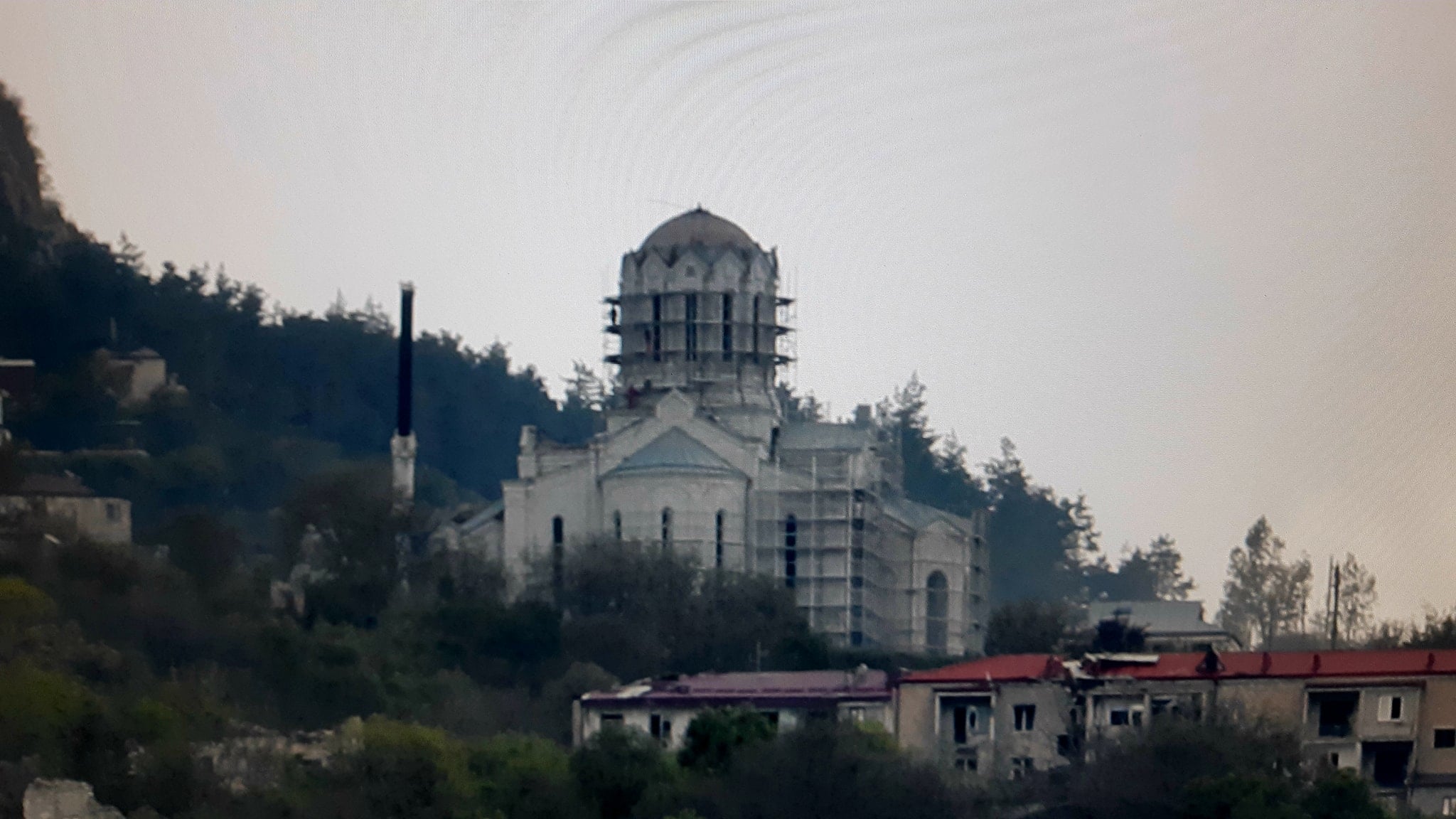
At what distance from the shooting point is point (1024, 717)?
158ft

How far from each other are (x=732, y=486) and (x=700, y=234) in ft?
21.9

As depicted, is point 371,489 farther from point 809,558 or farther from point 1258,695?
point 1258,695

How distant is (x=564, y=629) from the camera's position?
58.0 metres

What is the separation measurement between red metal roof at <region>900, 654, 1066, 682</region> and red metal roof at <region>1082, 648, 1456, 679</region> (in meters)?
0.62

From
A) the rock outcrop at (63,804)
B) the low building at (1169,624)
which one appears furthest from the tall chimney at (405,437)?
the rock outcrop at (63,804)

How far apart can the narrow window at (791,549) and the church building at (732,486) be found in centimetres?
3

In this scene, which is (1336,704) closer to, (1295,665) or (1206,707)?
(1295,665)

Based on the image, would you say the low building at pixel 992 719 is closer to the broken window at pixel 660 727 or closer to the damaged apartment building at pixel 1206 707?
the damaged apartment building at pixel 1206 707

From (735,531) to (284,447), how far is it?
814 inches

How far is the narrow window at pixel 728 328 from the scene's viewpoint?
66.2 meters

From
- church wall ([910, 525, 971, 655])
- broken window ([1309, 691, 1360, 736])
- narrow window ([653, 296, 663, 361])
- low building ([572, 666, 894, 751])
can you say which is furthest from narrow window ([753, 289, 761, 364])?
broken window ([1309, 691, 1360, 736])

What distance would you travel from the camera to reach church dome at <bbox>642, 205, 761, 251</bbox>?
2630 inches

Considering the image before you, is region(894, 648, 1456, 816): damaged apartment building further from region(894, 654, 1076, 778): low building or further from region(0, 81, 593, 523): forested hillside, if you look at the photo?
region(0, 81, 593, 523): forested hillside

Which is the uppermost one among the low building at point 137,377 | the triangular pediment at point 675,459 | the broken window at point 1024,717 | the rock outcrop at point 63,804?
the low building at point 137,377
